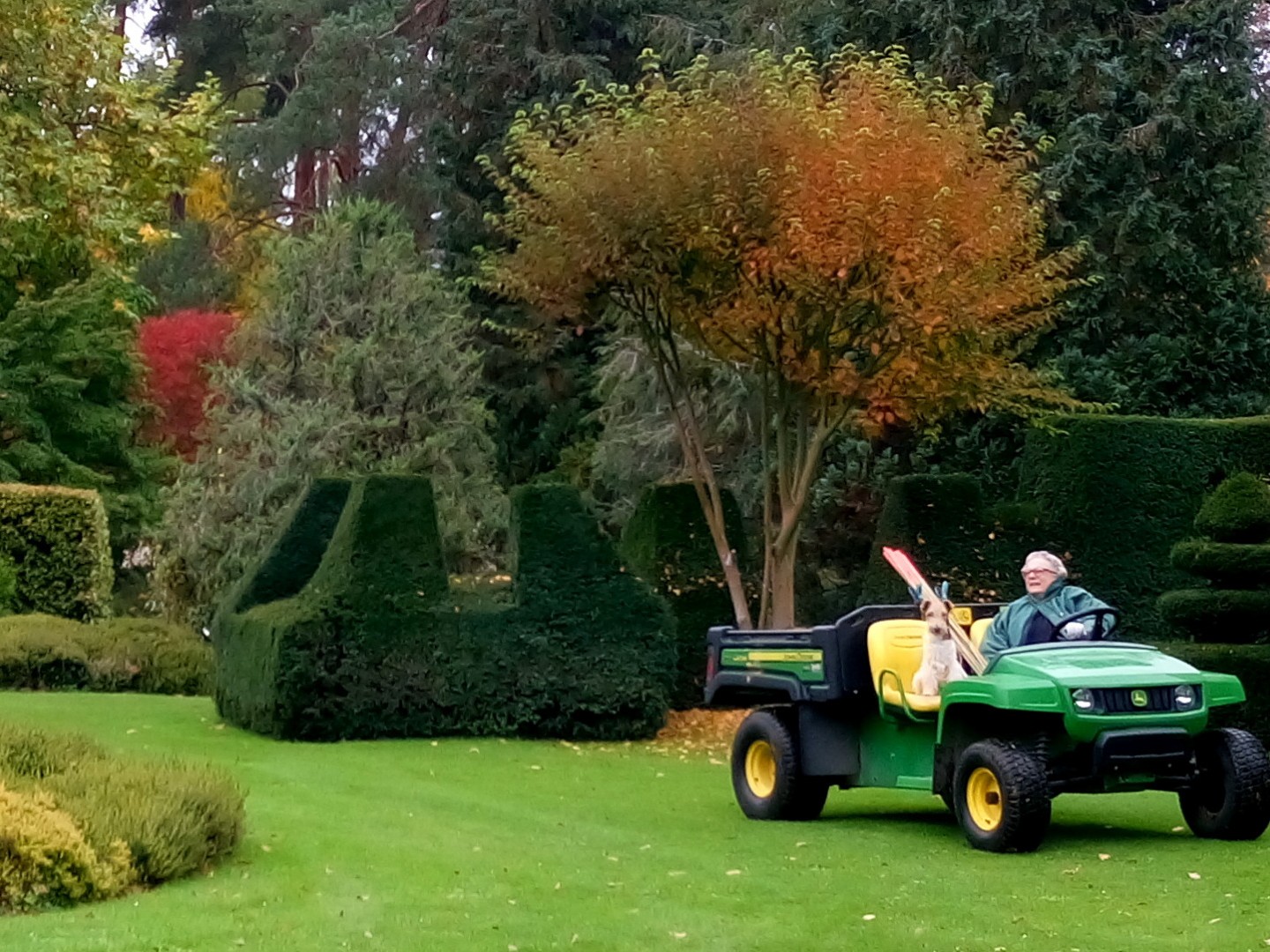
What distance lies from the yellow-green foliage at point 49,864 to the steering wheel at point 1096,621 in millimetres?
4819

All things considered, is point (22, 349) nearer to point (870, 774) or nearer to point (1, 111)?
point (1, 111)

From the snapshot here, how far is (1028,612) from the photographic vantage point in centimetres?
914

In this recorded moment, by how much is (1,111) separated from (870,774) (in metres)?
9.14

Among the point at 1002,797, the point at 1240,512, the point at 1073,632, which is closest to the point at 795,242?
the point at 1240,512

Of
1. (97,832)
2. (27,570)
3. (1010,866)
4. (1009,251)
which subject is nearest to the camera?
(97,832)

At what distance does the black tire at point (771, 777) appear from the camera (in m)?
9.93

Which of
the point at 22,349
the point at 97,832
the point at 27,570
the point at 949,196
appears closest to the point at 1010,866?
the point at 97,832

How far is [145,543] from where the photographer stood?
96.2 feet

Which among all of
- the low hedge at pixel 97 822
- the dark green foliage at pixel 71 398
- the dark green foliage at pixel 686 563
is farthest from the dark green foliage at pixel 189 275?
the low hedge at pixel 97 822

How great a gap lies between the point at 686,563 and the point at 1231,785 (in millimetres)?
9178

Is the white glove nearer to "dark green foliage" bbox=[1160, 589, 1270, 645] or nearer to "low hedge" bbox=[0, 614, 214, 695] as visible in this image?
"dark green foliage" bbox=[1160, 589, 1270, 645]

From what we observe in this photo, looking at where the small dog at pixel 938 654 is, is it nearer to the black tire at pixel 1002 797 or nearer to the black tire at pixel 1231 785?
the black tire at pixel 1002 797

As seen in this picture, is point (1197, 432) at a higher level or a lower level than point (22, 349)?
lower

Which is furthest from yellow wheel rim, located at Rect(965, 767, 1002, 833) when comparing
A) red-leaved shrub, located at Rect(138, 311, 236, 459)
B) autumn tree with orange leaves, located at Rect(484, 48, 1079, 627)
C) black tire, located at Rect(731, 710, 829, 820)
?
red-leaved shrub, located at Rect(138, 311, 236, 459)
